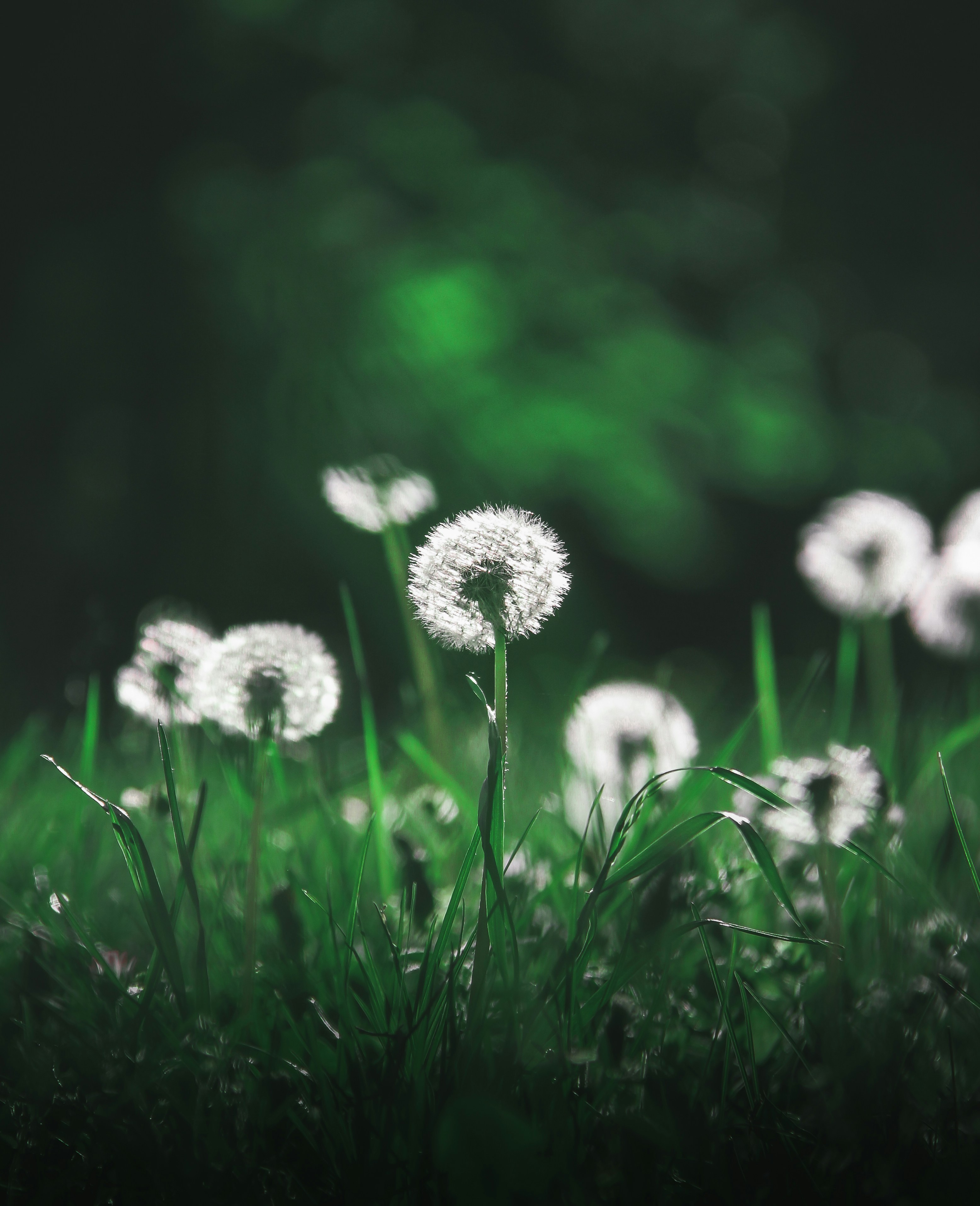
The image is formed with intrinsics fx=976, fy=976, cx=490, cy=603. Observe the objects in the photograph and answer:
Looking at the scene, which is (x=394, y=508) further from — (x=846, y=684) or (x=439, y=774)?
(x=846, y=684)

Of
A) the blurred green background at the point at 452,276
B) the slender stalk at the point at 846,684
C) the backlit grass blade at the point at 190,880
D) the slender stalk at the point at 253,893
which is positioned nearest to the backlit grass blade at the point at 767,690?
the slender stalk at the point at 846,684

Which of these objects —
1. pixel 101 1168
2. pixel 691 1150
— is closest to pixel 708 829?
pixel 691 1150

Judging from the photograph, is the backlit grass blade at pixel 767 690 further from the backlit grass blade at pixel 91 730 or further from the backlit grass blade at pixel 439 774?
the backlit grass blade at pixel 91 730

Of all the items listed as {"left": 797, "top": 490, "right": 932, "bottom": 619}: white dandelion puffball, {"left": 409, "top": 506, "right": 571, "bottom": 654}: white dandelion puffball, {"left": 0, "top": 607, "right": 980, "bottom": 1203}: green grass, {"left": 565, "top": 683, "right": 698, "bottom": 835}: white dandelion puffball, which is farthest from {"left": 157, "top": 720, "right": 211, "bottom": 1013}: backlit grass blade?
{"left": 797, "top": 490, "right": 932, "bottom": 619}: white dandelion puffball

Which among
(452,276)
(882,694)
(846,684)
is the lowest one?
(846,684)

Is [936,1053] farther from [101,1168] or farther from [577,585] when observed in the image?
[577,585]

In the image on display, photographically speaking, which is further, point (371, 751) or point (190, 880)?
point (371, 751)

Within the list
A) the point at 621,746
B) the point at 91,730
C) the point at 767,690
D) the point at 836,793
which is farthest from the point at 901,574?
the point at 91,730
